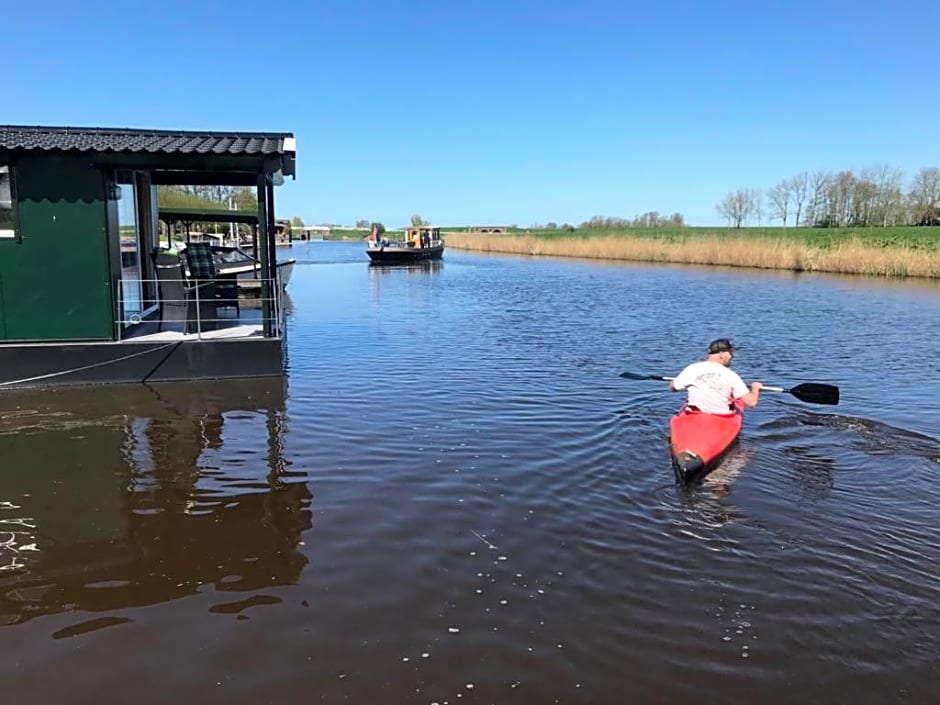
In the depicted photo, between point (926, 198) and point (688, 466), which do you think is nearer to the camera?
point (688, 466)

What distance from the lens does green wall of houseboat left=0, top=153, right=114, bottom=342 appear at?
A: 9508mm

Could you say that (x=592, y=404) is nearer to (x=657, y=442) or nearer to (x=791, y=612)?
(x=657, y=442)

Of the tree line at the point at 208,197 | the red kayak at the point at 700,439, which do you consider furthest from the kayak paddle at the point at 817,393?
the tree line at the point at 208,197

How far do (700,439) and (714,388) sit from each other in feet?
2.99

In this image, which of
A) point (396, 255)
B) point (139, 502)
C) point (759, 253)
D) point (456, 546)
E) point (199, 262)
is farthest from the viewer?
point (396, 255)

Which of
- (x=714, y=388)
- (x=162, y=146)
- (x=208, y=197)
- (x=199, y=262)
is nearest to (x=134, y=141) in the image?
(x=162, y=146)

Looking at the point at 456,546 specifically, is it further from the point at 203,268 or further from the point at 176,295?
the point at 203,268

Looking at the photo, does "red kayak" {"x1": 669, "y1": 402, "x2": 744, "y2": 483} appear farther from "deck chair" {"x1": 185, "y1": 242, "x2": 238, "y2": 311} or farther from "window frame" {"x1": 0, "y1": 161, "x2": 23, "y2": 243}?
"window frame" {"x1": 0, "y1": 161, "x2": 23, "y2": 243}

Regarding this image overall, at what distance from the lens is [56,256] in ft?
31.8

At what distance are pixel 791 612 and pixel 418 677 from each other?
240cm

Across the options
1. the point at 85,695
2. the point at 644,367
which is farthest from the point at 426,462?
the point at 644,367

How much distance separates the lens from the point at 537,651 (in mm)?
4090

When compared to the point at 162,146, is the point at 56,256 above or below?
below

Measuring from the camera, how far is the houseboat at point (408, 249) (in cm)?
4666
